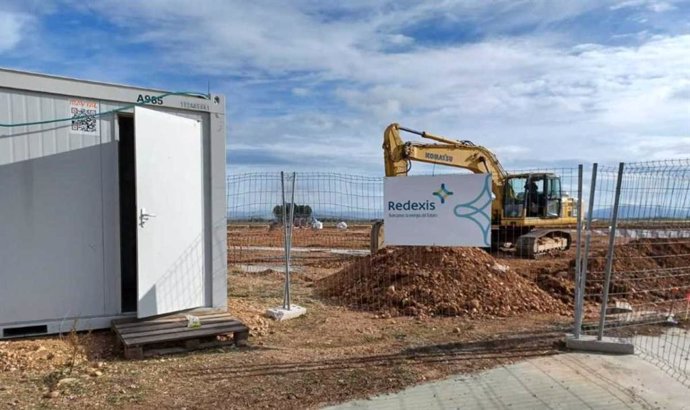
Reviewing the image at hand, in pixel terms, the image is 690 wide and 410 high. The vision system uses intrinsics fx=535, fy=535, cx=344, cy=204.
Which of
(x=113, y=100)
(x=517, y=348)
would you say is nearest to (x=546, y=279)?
(x=517, y=348)

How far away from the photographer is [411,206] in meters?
8.05

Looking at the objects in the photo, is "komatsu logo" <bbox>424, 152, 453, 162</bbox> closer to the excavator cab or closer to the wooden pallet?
the excavator cab

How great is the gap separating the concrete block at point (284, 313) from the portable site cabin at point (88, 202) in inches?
47.4

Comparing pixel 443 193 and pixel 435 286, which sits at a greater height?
pixel 443 193

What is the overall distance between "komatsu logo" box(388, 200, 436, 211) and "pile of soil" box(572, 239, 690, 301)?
3.68 meters

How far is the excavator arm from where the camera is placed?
598 inches

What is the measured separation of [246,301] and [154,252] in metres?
2.87

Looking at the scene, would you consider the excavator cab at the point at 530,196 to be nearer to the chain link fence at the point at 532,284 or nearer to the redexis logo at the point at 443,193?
the chain link fence at the point at 532,284

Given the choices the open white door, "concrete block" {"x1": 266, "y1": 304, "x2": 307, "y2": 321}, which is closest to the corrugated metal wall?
the open white door

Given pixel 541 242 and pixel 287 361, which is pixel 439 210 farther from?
pixel 541 242

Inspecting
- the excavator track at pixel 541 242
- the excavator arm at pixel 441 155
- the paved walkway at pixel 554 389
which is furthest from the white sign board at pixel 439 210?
the excavator track at pixel 541 242

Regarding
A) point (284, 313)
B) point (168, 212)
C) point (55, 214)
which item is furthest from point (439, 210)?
point (55, 214)

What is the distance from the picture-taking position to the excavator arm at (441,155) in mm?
15195

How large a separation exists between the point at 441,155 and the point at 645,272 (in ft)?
24.1
